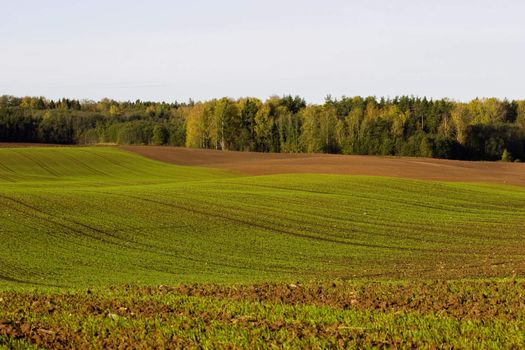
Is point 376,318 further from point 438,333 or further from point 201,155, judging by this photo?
point 201,155

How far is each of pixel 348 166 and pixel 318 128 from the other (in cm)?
6708

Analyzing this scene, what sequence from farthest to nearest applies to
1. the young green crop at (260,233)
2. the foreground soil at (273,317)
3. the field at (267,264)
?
the young green crop at (260,233), the field at (267,264), the foreground soil at (273,317)

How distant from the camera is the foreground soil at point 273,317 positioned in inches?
424

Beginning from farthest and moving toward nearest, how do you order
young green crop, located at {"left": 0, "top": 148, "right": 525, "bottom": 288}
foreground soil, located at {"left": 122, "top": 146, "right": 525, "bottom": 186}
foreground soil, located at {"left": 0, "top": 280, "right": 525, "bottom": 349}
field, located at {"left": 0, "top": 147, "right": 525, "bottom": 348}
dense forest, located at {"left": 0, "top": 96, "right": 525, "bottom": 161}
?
1. dense forest, located at {"left": 0, "top": 96, "right": 525, "bottom": 161}
2. foreground soil, located at {"left": 122, "top": 146, "right": 525, "bottom": 186}
3. young green crop, located at {"left": 0, "top": 148, "right": 525, "bottom": 288}
4. field, located at {"left": 0, "top": 147, "right": 525, "bottom": 348}
5. foreground soil, located at {"left": 0, "top": 280, "right": 525, "bottom": 349}

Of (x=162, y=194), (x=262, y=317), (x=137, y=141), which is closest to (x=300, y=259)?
(x=262, y=317)

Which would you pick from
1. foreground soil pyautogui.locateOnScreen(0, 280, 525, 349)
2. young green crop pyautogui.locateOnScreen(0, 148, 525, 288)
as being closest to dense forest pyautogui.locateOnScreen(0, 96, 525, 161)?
young green crop pyautogui.locateOnScreen(0, 148, 525, 288)

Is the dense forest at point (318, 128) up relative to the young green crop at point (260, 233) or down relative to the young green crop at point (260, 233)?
up

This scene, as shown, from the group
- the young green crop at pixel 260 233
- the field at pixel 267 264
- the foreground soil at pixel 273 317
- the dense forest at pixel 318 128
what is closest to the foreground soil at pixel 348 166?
the field at pixel 267 264

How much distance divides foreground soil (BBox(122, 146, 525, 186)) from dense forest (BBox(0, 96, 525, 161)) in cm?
3994

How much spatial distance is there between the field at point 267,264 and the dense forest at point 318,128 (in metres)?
63.4

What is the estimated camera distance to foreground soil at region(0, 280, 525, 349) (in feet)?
35.4

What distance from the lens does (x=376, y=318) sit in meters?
12.2

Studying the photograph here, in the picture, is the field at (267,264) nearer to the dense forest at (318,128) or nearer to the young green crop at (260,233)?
the young green crop at (260,233)

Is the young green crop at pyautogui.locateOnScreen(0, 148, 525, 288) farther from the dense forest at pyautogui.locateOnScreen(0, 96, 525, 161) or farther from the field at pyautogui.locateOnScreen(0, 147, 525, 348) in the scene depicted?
the dense forest at pyautogui.locateOnScreen(0, 96, 525, 161)
